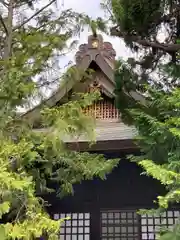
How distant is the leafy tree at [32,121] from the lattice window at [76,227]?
1526mm

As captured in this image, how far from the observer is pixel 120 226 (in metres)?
6.54

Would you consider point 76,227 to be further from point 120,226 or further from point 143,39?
point 143,39

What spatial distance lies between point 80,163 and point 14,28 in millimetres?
1910

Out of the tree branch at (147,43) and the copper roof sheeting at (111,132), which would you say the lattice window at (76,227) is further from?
the tree branch at (147,43)

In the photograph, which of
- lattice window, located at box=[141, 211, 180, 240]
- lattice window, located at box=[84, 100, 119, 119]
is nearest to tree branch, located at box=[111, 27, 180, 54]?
lattice window, located at box=[84, 100, 119, 119]

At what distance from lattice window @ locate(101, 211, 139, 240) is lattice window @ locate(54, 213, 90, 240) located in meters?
0.27

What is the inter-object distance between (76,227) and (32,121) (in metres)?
2.69

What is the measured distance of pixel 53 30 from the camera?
512 cm

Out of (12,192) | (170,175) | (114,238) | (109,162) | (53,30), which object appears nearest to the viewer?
(170,175)

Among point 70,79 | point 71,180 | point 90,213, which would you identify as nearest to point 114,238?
point 90,213

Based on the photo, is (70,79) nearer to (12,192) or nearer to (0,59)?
(0,59)

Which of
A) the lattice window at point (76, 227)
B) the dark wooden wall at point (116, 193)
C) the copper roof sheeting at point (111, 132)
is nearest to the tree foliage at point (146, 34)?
the copper roof sheeting at point (111, 132)

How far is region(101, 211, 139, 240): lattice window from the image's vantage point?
21.3 feet

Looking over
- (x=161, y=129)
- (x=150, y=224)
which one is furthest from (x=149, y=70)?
(x=150, y=224)
